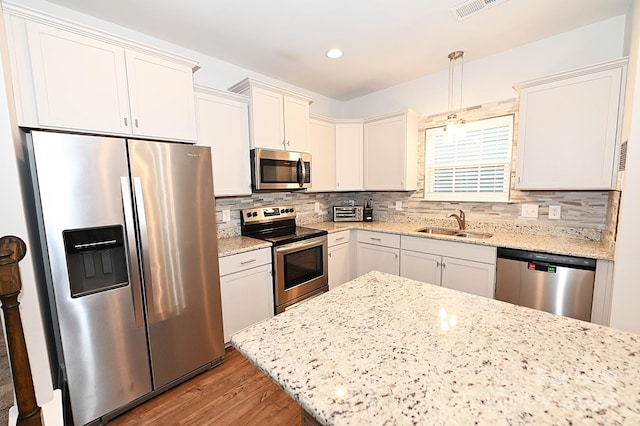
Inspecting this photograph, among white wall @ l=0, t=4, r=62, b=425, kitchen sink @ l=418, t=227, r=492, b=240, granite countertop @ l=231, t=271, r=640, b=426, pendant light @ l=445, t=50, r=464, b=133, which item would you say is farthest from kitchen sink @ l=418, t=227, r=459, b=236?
white wall @ l=0, t=4, r=62, b=425

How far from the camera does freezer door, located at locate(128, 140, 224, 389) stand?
5.41ft

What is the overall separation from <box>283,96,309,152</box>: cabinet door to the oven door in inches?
40.8

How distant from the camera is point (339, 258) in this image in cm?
312

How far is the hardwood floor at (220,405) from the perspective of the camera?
1.63m

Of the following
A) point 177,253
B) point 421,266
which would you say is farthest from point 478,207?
point 177,253

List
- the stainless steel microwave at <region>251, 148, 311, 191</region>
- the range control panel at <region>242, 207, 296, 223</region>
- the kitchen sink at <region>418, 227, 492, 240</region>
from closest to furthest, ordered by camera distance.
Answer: the stainless steel microwave at <region>251, 148, 311, 191</region> → the kitchen sink at <region>418, 227, 492, 240</region> → the range control panel at <region>242, 207, 296, 223</region>

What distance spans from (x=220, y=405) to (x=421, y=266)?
206 centimetres

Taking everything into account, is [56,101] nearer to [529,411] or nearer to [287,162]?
[287,162]

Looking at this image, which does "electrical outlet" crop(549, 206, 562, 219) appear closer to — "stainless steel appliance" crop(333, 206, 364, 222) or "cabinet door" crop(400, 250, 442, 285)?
"cabinet door" crop(400, 250, 442, 285)

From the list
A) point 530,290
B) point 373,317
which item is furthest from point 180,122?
point 530,290

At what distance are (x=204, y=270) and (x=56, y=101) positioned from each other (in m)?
1.29

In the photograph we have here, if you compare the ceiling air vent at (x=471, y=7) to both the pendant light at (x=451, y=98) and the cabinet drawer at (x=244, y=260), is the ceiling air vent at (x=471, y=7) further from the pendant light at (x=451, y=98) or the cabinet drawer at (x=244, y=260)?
the cabinet drawer at (x=244, y=260)

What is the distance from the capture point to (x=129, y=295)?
1.61m

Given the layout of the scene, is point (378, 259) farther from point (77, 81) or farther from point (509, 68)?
point (77, 81)
